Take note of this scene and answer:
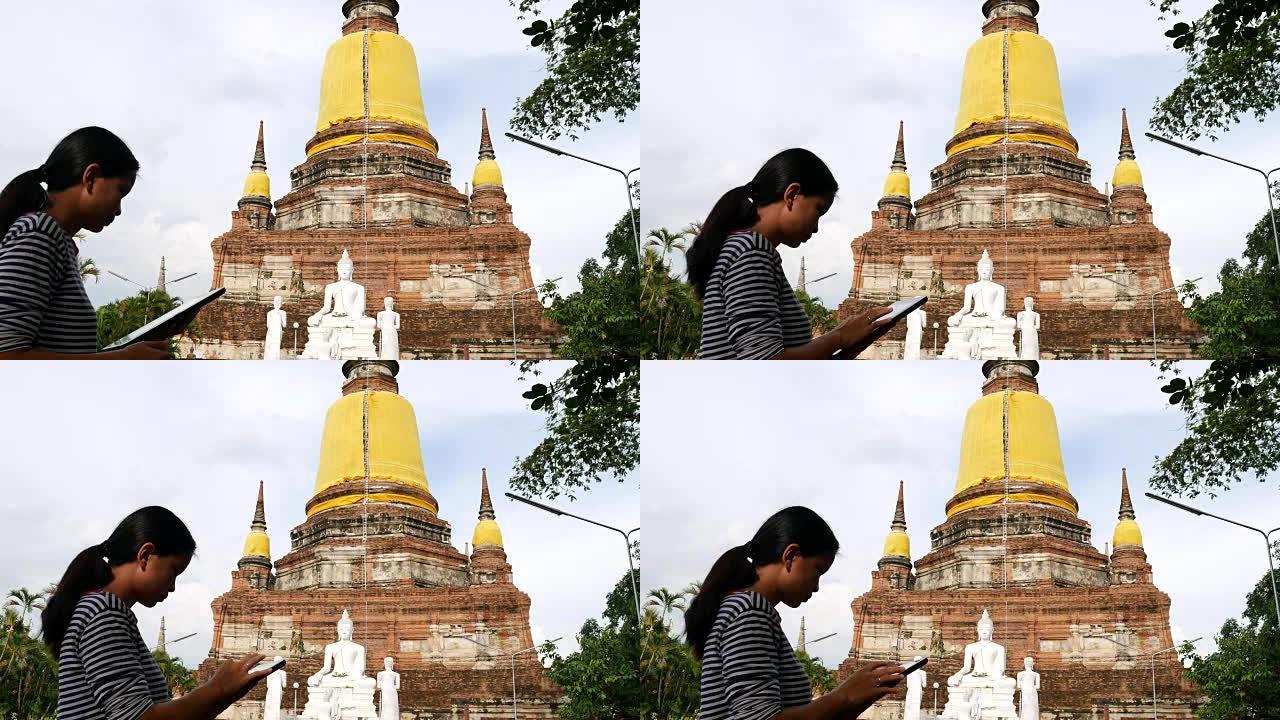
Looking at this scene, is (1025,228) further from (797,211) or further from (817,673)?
(797,211)

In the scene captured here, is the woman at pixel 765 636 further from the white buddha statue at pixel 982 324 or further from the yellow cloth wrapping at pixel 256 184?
the yellow cloth wrapping at pixel 256 184

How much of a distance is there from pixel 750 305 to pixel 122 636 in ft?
→ 8.65

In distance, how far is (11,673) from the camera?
840 cm

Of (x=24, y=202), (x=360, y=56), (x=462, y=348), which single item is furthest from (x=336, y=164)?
(x=24, y=202)

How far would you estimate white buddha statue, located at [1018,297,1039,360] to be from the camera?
28.8 feet

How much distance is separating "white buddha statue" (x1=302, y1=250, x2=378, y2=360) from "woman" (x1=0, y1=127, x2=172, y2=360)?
255cm

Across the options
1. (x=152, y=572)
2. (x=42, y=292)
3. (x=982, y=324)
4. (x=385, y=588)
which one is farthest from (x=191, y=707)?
(x=982, y=324)

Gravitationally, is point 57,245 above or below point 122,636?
above

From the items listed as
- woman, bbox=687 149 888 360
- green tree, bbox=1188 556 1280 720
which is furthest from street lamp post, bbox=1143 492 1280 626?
woman, bbox=687 149 888 360

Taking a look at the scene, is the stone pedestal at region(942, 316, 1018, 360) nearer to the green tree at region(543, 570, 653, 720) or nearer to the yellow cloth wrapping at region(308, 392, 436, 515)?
the green tree at region(543, 570, 653, 720)

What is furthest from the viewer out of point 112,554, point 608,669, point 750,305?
point 608,669

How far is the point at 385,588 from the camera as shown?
886cm

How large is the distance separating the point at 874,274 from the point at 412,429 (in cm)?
291

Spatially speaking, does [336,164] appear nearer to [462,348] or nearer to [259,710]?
[462,348]
